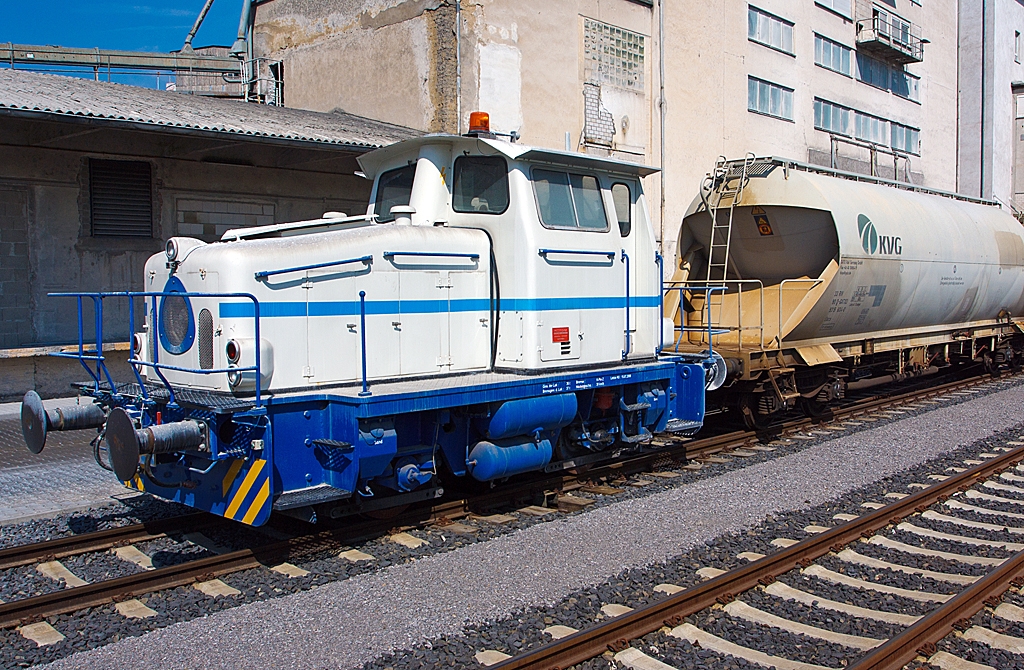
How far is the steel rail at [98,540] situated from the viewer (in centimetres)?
598

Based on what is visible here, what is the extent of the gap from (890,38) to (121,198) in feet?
89.5

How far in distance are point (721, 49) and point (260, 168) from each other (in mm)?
14920

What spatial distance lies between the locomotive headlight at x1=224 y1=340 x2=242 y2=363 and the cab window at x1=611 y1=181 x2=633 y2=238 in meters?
3.75

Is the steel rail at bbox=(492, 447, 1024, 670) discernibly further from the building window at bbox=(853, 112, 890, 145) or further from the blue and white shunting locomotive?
the building window at bbox=(853, 112, 890, 145)

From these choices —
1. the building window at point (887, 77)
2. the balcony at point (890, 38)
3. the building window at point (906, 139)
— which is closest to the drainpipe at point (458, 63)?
the balcony at point (890, 38)

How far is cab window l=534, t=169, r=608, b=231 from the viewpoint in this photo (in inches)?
279

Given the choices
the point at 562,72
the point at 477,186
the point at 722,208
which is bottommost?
the point at 477,186

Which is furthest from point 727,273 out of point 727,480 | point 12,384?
point 12,384

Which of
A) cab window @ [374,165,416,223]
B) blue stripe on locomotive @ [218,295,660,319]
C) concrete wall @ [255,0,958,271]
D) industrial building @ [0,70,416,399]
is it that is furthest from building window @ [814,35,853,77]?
cab window @ [374,165,416,223]

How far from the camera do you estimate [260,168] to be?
1398 cm

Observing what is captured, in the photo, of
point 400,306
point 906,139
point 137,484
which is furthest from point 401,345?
point 906,139

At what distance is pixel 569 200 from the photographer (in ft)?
24.1

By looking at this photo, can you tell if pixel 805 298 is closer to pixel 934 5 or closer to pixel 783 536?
pixel 783 536

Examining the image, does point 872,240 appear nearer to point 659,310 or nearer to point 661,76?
point 659,310
